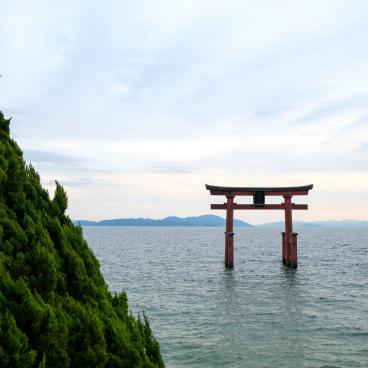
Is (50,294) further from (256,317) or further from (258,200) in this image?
(258,200)

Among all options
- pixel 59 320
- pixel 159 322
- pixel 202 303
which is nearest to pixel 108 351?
pixel 59 320

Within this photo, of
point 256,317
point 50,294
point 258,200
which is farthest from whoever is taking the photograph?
point 258,200

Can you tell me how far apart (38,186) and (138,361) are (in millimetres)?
1948

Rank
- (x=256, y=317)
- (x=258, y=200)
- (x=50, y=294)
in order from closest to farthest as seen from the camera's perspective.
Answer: (x=50, y=294), (x=256, y=317), (x=258, y=200)

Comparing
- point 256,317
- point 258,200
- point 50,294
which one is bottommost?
point 256,317

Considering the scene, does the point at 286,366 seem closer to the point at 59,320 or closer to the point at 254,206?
the point at 59,320

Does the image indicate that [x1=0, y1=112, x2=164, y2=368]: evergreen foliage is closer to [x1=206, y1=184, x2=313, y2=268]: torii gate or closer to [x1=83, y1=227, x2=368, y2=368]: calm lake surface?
[x1=83, y1=227, x2=368, y2=368]: calm lake surface

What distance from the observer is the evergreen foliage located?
3080 mm

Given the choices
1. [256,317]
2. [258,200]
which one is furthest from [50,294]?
[258,200]

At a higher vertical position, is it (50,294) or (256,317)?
(50,294)

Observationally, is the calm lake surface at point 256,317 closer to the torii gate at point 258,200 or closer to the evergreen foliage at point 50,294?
the torii gate at point 258,200

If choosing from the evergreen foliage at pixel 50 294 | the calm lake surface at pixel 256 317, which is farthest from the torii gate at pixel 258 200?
the evergreen foliage at pixel 50 294

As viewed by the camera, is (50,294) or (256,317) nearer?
(50,294)

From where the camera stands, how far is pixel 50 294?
11.3 feet
